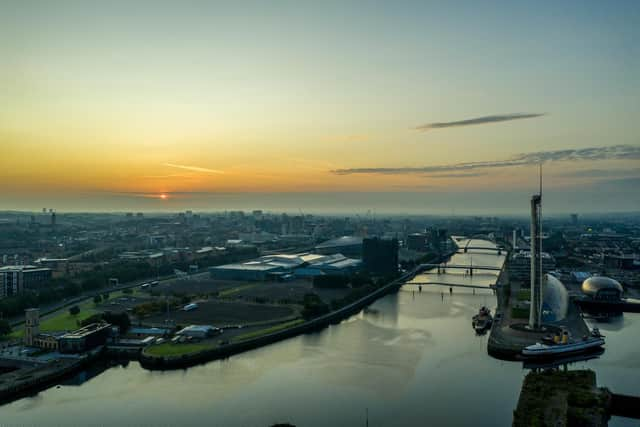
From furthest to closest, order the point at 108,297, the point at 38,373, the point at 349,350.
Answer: the point at 108,297, the point at 349,350, the point at 38,373

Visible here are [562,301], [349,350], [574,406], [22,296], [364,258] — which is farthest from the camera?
[364,258]

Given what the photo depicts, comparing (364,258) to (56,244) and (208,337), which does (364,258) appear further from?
(56,244)

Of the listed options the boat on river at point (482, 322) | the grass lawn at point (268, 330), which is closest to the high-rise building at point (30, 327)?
the grass lawn at point (268, 330)

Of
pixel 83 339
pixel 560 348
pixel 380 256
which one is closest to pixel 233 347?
pixel 83 339

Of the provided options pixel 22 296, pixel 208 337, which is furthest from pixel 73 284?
pixel 208 337

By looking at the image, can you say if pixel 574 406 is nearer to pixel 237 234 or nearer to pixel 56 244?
pixel 56 244

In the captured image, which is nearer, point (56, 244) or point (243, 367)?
point (243, 367)
